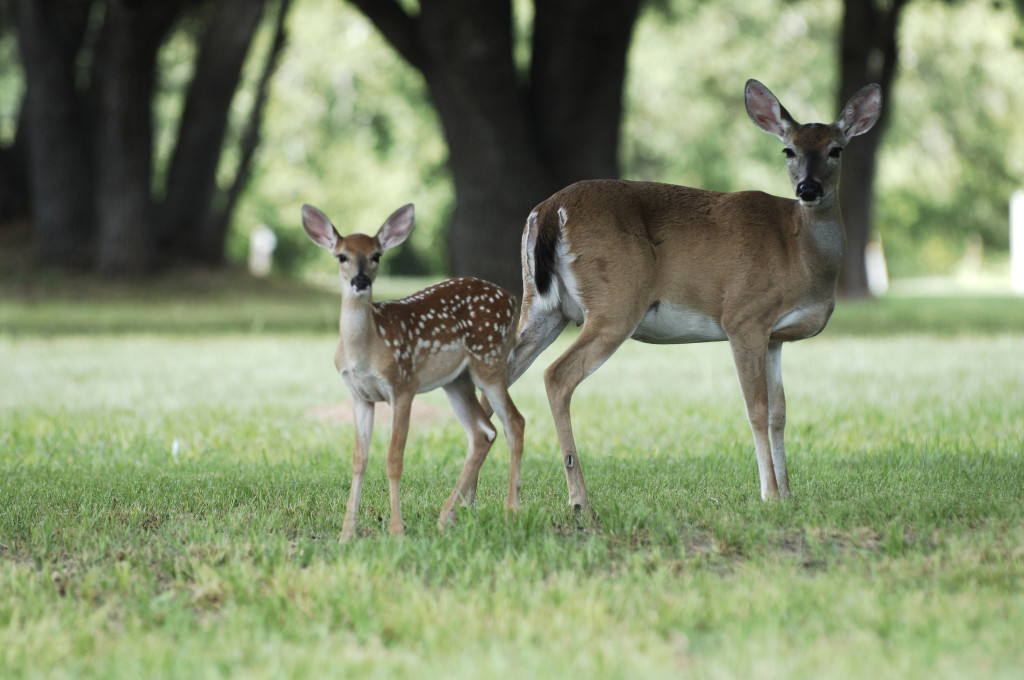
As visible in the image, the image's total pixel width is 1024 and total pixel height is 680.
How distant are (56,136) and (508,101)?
10.4m

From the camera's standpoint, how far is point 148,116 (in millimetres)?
20328

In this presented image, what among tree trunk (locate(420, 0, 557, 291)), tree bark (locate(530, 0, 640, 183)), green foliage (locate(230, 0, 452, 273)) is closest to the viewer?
tree trunk (locate(420, 0, 557, 291))

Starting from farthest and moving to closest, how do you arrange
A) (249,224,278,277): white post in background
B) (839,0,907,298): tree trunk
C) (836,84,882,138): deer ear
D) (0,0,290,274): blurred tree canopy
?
(249,224,278,277): white post in background < (839,0,907,298): tree trunk < (0,0,290,274): blurred tree canopy < (836,84,882,138): deer ear

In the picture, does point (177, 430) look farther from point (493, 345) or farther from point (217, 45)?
point (217, 45)

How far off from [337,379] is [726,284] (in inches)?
242

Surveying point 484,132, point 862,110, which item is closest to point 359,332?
point 862,110

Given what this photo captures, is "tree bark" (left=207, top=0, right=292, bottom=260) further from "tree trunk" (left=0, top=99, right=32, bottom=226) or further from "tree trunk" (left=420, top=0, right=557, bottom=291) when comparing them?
"tree trunk" (left=420, top=0, right=557, bottom=291)

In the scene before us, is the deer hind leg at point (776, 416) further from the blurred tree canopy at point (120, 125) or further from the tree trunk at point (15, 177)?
the tree trunk at point (15, 177)

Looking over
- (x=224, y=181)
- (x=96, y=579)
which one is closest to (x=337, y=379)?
(x=96, y=579)

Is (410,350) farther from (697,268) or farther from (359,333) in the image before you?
(697,268)

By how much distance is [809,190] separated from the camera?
5.32m

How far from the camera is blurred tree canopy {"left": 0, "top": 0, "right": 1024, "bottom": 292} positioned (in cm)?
1496

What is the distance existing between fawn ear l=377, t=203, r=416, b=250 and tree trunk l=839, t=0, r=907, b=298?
16.9 m

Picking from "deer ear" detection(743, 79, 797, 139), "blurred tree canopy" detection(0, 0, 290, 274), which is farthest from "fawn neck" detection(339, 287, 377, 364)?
"blurred tree canopy" detection(0, 0, 290, 274)
